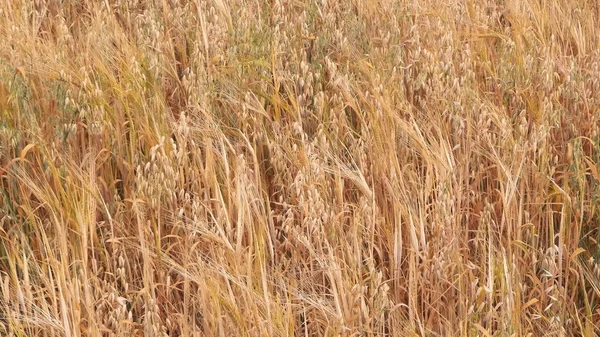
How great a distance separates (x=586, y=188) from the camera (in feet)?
7.99

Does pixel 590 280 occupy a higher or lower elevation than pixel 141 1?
lower

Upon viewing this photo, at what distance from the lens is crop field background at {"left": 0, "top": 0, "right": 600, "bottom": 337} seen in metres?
1.99

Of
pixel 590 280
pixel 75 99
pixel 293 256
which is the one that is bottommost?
pixel 590 280

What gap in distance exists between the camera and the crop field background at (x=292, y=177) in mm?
1987

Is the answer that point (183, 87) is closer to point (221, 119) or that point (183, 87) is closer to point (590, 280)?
point (221, 119)

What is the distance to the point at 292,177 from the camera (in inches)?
93.9

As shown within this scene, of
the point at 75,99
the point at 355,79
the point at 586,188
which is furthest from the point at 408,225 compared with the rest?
the point at 75,99

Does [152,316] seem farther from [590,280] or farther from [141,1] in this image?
[141,1]

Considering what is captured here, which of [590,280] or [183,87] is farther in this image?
[183,87]

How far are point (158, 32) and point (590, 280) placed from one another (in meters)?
1.44

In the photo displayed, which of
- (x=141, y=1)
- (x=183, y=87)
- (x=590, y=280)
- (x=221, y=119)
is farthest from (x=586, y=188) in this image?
(x=141, y=1)

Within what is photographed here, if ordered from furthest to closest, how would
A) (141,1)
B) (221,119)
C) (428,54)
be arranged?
(141,1)
(428,54)
(221,119)

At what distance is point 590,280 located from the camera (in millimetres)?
2178

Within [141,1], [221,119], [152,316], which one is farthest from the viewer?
[141,1]
